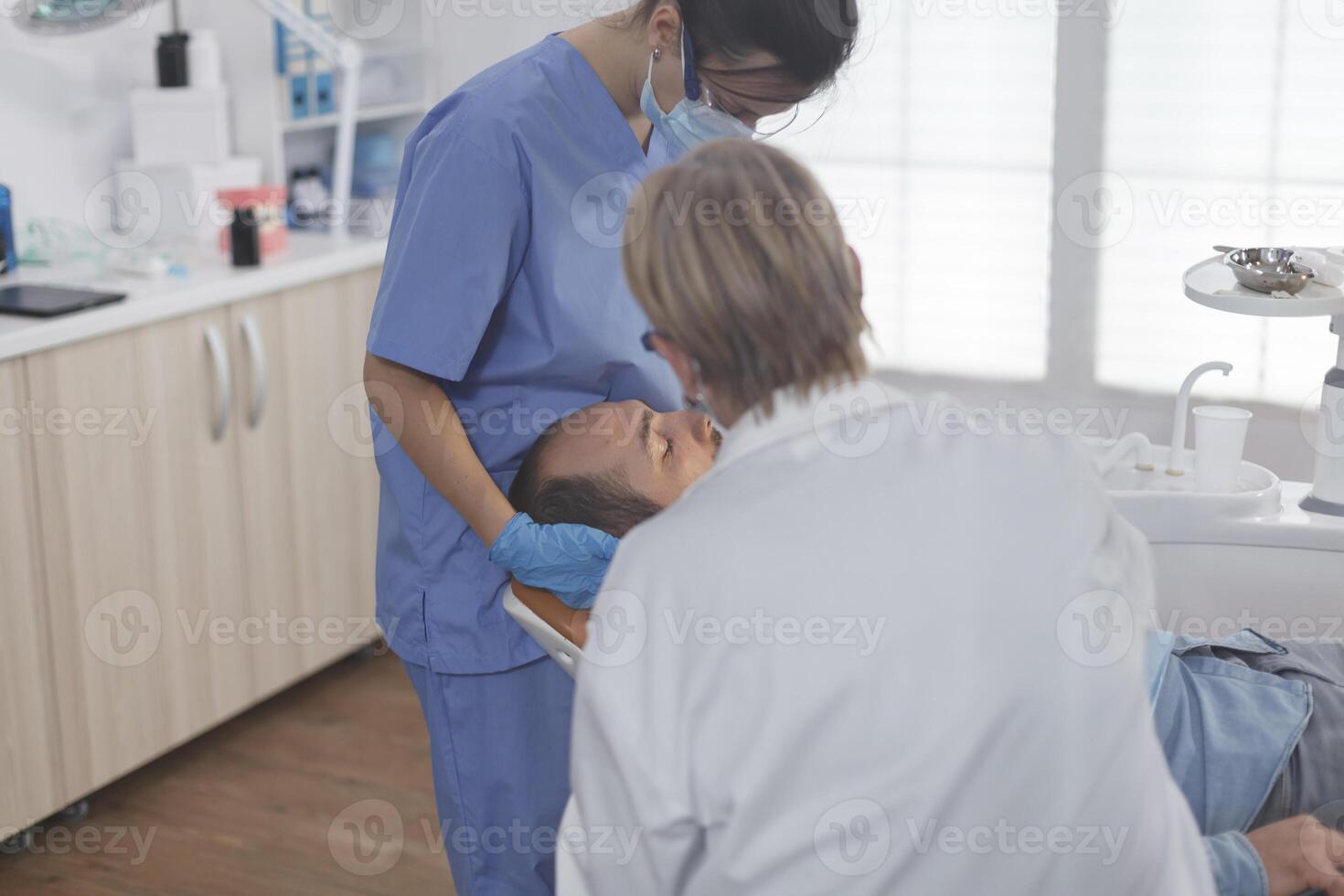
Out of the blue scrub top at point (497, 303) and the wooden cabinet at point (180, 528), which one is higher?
the blue scrub top at point (497, 303)

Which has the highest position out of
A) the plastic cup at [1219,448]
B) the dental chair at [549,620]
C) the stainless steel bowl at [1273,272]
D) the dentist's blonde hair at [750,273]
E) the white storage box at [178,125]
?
the white storage box at [178,125]

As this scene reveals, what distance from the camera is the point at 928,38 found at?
8.79ft

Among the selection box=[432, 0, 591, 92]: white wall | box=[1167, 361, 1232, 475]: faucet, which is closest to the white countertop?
box=[432, 0, 591, 92]: white wall

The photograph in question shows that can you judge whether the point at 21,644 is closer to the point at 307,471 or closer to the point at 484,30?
the point at 307,471

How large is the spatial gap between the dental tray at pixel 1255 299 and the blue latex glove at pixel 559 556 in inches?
33.3

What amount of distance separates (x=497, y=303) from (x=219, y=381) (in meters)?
1.14

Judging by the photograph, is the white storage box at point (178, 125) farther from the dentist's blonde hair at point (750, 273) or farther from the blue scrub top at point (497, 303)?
the dentist's blonde hair at point (750, 273)

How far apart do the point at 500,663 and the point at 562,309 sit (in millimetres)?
394

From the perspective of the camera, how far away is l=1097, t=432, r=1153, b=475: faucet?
1822 mm

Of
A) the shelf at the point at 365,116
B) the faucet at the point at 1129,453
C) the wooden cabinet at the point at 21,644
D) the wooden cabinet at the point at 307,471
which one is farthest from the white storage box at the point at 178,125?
the faucet at the point at 1129,453

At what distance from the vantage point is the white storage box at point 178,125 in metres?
2.54

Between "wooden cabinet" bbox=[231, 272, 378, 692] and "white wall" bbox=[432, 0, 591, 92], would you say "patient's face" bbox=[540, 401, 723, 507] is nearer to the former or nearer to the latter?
"wooden cabinet" bbox=[231, 272, 378, 692]

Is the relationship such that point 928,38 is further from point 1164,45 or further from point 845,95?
point 1164,45

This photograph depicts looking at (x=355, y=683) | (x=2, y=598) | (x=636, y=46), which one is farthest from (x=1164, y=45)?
(x=2, y=598)
